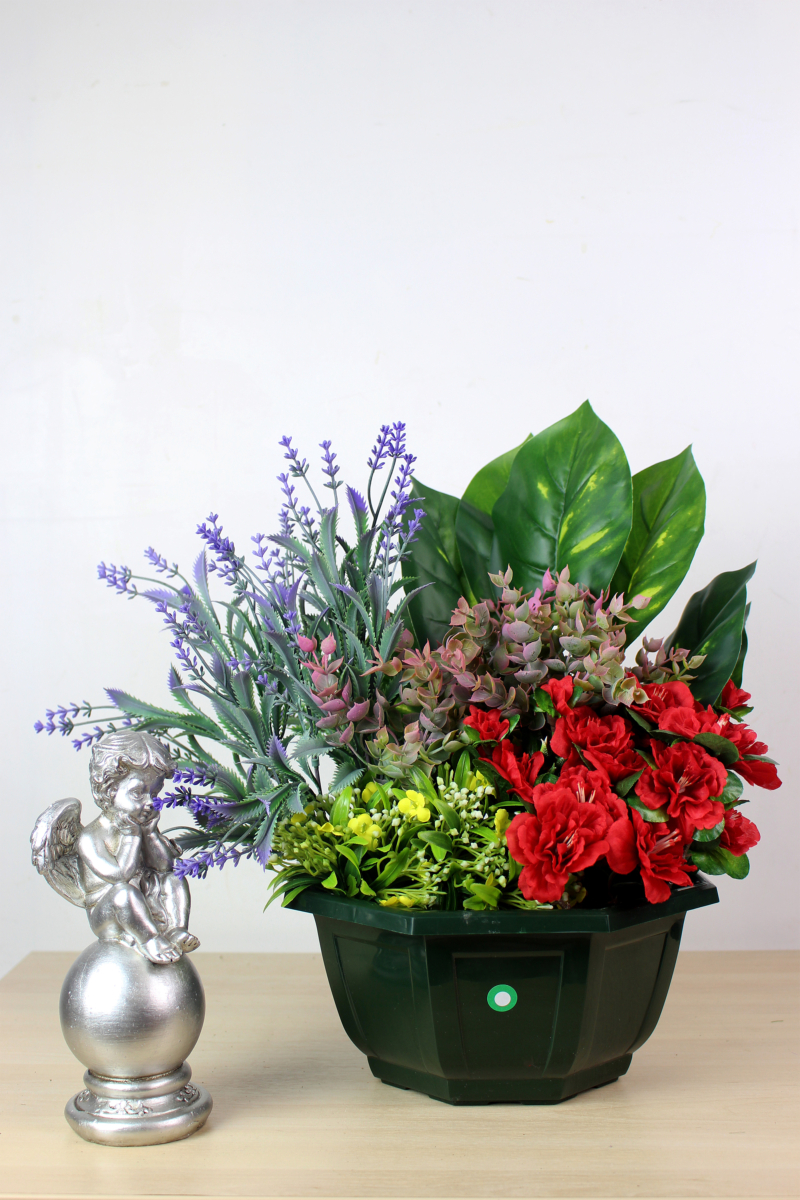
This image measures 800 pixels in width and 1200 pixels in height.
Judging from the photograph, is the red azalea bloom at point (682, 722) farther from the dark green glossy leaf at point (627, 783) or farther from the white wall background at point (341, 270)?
the white wall background at point (341, 270)

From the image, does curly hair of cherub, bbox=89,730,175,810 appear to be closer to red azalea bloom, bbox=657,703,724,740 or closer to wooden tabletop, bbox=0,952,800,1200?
wooden tabletop, bbox=0,952,800,1200

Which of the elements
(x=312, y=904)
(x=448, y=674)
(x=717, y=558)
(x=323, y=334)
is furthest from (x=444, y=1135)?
(x=323, y=334)

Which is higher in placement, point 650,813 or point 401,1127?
point 650,813

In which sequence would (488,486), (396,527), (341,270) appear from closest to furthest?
1. (396,527)
2. (488,486)
3. (341,270)

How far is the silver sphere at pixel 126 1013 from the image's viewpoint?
1.86 feet

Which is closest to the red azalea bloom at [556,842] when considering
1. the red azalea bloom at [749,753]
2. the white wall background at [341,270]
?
the red azalea bloom at [749,753]

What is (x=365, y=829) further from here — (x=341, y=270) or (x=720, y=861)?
(x=341, y=270)

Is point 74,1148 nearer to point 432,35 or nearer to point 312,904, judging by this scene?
point 312,904

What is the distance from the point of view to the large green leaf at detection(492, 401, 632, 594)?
2.22 ft

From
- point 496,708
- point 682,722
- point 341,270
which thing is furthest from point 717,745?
point 341,270

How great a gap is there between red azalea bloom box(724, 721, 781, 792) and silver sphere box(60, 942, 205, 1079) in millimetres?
380

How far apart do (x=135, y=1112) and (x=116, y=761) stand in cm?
21

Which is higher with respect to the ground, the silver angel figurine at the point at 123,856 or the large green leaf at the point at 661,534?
the large green leaf at the point at 661,534

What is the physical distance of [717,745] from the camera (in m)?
0.60
